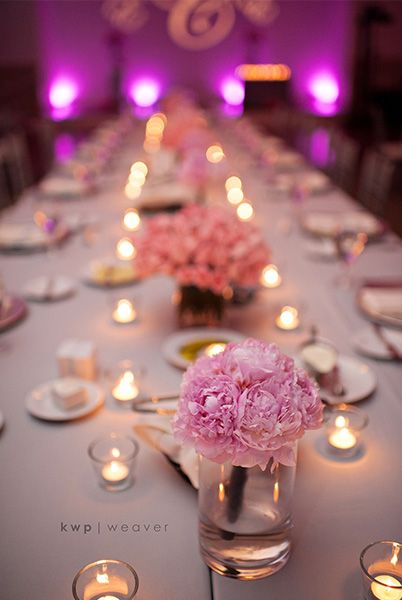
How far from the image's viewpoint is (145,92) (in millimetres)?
10680

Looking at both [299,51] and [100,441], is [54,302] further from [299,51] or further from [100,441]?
[299,51]

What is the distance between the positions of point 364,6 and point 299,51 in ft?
Answer: 4.16

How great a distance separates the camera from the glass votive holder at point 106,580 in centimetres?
87

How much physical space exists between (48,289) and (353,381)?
3.34 ft

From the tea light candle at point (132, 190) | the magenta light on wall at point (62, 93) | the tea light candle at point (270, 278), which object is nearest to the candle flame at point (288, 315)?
the tea light candle at point (270, 278)

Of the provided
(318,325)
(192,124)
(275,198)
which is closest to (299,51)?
(192,124)

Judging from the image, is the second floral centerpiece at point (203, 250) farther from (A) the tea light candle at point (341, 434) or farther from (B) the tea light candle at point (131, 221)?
(B) the tea light candle at point (131, 221)

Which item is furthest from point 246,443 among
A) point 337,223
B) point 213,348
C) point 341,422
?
point 337,223

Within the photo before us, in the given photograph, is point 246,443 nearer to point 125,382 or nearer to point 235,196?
point 125,382

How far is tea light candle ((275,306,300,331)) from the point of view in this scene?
5.72 feet

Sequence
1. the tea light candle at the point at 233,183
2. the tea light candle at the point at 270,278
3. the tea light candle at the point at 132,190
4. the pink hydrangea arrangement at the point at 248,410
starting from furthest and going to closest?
the tea light candle at the point at 233,183 < the tea light candle at the point at 132,190 < the tea light candle at the point at 270,278 < the pink hydrangea arrangement at the point at 248,410

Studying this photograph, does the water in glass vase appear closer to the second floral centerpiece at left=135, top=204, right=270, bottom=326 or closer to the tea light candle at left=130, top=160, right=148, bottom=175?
the second floral centerpiece at left=135, top=204, right=270, bottom=326

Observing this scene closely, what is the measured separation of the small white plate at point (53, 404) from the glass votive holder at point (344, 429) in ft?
1.59

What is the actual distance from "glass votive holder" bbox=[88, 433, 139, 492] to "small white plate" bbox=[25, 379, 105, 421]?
16cm
